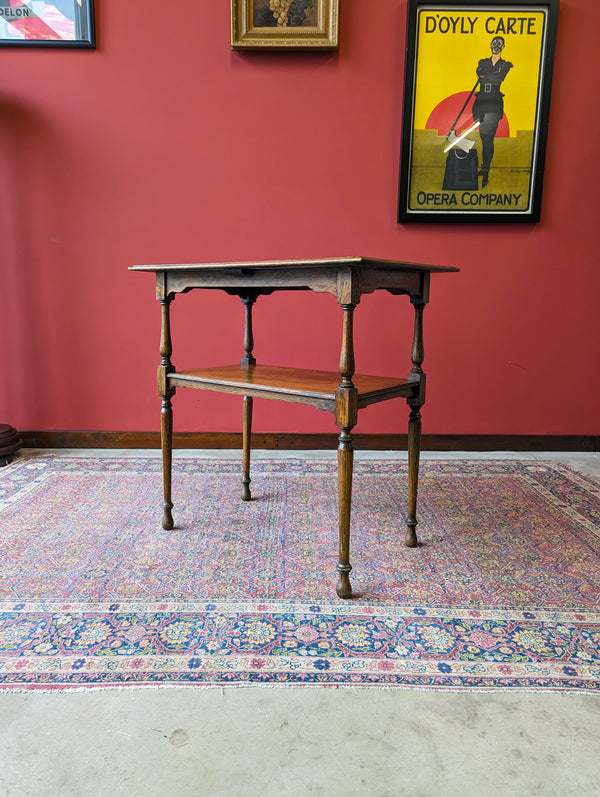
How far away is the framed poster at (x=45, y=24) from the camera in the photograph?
3.00 metres

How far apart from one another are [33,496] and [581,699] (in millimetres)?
2267

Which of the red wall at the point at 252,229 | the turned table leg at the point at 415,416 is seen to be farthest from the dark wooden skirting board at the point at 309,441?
the turned table leg at the point at 415,416

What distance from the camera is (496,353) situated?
3.28 m

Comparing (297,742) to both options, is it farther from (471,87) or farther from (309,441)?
(471,87)

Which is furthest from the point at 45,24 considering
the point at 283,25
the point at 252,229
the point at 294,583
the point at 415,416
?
the point at 294,583

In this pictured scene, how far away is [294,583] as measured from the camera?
180 centimetres

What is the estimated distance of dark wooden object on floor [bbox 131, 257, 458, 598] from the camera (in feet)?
5.38

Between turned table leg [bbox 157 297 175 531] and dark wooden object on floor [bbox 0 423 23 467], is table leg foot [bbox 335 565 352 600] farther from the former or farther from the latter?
dark wooden object on floor [bbox 0 423 23 467]

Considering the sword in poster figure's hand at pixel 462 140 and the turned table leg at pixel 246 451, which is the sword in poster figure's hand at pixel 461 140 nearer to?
the sword in poster figure's hand at pixel 462 140

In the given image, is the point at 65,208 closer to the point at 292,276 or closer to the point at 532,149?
the point at 292,276

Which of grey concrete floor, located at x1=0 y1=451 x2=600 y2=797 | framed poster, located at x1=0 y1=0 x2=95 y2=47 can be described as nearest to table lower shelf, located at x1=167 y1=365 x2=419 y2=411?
grey concrete floor, located at x1=0 y1=451 x2=600 y2=797

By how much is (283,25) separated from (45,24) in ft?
4.26

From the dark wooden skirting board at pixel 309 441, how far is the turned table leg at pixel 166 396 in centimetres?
112

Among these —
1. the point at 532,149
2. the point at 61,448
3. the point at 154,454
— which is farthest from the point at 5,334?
the point at 532,149
